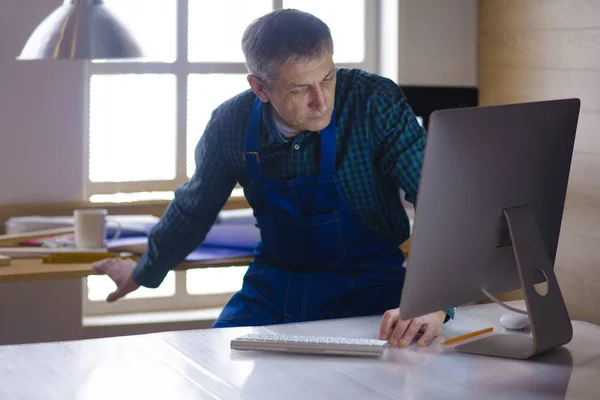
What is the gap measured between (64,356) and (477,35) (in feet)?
8.28

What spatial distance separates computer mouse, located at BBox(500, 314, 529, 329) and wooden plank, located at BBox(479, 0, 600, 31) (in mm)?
1476

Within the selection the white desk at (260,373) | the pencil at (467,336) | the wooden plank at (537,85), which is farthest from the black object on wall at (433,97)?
the white desk at (260,373)

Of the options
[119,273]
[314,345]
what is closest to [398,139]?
[314,345]

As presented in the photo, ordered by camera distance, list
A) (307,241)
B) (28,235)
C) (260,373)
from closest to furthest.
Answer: (260,373)
(307,241)
(28,235)

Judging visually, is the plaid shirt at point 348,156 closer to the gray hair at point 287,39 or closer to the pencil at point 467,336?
the gray hair at point 287,39

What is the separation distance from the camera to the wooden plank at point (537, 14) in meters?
3.07

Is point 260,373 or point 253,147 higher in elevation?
point 253,147

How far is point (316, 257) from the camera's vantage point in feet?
7.39

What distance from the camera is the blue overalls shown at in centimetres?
221

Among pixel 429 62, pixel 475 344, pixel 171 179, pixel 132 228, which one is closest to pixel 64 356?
pixel 475 344

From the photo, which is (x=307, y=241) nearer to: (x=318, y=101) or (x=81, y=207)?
Result: (x=318, y=101)

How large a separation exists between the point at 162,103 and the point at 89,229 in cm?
83

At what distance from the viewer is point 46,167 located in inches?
127

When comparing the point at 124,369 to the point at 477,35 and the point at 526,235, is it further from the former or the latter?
the point at 477,35
